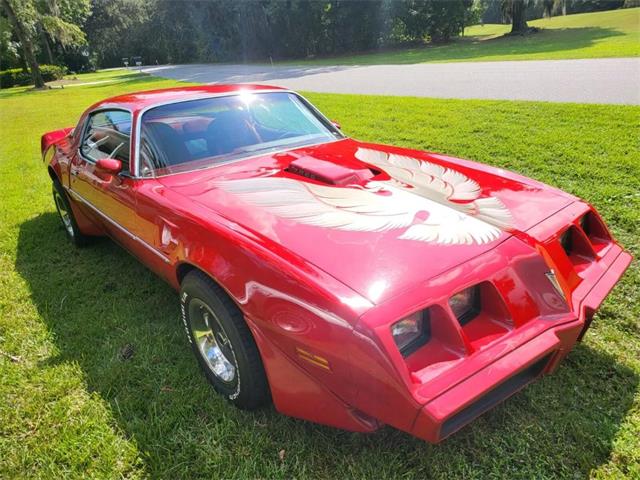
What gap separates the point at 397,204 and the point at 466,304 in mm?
576

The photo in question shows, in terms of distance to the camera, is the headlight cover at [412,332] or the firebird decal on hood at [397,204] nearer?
the headlight cover at [412,332]

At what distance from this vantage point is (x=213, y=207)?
85.4 inches

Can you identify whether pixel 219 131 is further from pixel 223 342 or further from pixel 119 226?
pixel 223 342

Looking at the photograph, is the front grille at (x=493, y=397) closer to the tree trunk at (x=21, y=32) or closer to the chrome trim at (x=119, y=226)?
the chrome trim at (x=119, y=226)

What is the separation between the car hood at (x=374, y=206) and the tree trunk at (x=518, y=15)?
92.6 feet

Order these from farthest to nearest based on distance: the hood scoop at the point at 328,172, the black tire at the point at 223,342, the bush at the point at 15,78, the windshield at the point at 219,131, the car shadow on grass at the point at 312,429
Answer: the bush at the point at 15,78 → the windshield at the point at 219,131 → the hood scoop at the point at 328,172 → the black tire at the point at 223,342 → the car shadow on grass at the point at 312,429

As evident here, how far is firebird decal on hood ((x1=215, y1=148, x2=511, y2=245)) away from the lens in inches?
74.4

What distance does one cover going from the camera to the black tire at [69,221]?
402cm

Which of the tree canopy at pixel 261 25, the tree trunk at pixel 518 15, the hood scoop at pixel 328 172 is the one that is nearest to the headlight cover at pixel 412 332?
the hood scoop at pixel 328 172

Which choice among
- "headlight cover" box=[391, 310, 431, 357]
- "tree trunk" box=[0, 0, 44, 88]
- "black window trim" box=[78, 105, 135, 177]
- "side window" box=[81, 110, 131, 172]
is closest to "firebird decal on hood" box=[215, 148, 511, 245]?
"headlight cover" box=[391, 310, 431, 357]

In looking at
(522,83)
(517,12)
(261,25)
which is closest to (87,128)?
(522,83)

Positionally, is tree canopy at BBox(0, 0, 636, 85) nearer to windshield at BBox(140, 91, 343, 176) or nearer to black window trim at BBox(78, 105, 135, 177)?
black window trim at BBox(78, 105, 135, 177)

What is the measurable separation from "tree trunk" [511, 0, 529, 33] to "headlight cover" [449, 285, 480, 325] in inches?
1153

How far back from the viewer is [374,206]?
6.84ft
